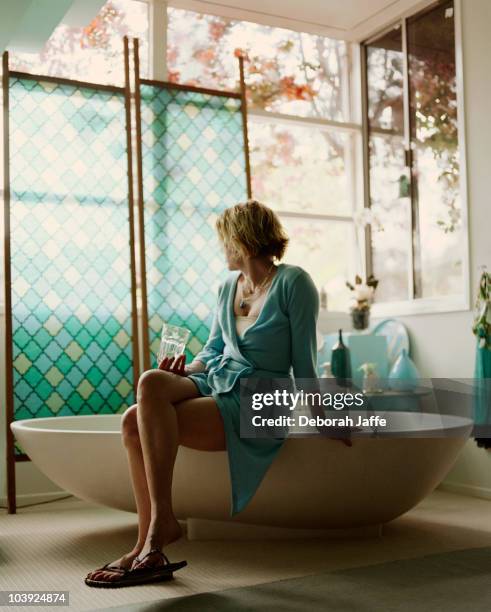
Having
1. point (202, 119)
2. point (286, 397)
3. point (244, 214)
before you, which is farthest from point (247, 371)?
point (202, 119)

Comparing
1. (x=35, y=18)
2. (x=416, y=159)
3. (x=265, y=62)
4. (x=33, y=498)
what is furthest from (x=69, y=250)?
(x=416, y=159)

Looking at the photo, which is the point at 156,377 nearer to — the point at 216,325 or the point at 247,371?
the point at 247,371

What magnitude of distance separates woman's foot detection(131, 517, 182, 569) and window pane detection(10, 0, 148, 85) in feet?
9.65

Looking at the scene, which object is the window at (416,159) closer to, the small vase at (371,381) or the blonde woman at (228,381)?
the small vase at (371,381)

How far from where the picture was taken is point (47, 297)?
3.94 metres

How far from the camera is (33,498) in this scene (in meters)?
3.91

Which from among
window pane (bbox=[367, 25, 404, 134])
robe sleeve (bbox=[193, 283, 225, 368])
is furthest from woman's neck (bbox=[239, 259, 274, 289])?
window pane (bbox=[367, 25, 404, 134])

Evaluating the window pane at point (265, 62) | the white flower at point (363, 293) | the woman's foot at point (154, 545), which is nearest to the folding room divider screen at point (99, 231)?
the window pane at point (265, 62)

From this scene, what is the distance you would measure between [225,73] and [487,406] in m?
2.61

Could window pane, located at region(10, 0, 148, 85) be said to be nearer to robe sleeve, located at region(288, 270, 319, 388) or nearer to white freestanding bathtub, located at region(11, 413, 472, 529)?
white freestanding bathtub, located at region(11, 413, 472, 529)

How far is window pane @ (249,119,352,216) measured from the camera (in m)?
4.94

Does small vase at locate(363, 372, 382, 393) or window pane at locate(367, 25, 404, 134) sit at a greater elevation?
window pane at locate(367, 25, 404, 134)

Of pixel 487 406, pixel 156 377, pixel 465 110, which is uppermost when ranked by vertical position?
pixel 465 110

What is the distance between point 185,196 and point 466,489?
2.26m
